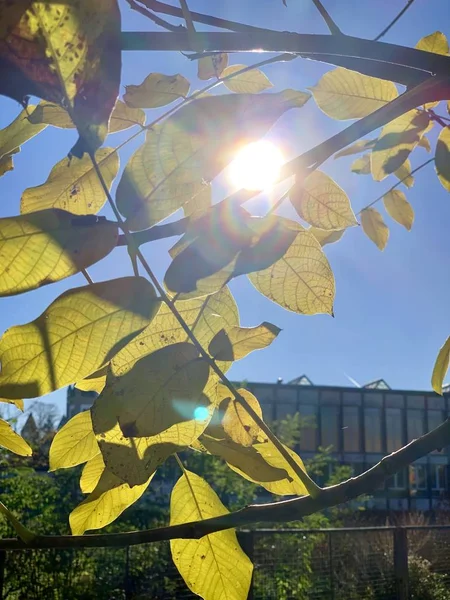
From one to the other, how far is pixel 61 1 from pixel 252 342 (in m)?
0.20

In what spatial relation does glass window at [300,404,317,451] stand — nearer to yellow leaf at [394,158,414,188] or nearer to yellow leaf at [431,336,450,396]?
yellow leaf at [394,158,414,188]

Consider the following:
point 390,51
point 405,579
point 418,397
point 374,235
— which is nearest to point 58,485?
point 405,579

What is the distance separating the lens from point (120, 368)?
272mm

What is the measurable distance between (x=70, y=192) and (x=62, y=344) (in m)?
0.13

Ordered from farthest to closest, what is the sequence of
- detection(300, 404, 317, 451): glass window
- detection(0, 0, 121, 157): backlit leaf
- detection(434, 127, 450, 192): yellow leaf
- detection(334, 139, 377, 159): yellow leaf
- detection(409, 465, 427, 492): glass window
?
detection(409, 465, 427, 492): glass window
detection(300, 404, 317, 451): glass window
detection(334, 139, 377, 159): yellow leaf
detection(434, 127, 450, 192): yellow leaf
detection(0, 0, 121, 157): backlit leaf

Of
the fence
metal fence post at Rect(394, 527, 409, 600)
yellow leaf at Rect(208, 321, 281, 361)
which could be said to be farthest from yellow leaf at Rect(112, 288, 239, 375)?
metal fence post at Rect(394, 527, 409, 600)

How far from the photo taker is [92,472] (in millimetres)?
357

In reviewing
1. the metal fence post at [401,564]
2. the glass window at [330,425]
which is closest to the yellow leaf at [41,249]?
the metal fence post at [401,564]

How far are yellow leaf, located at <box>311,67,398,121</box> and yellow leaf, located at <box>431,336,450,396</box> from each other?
0.24 m

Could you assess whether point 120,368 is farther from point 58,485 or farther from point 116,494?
point 58,485

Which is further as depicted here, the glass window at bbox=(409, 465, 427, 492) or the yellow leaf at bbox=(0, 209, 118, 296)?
the glass window at bbox=(409, 465, 427, 492)

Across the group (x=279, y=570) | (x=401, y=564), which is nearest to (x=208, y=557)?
(x=279, y=570)

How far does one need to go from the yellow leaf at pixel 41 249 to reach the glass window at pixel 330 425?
959cm

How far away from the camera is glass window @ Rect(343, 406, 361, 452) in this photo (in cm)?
958
